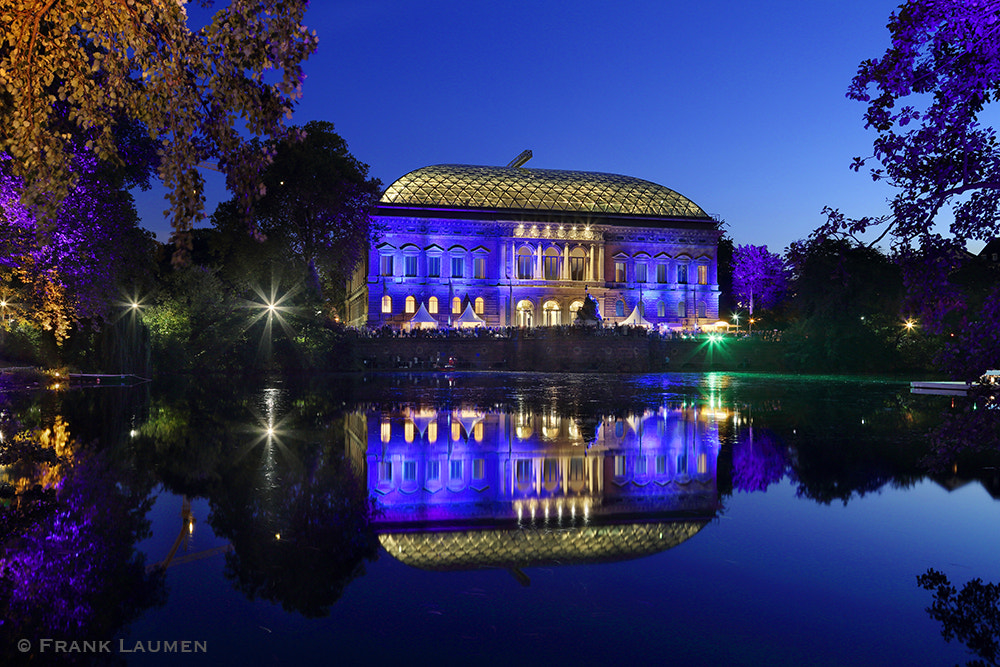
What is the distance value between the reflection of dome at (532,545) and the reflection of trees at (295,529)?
0.45m

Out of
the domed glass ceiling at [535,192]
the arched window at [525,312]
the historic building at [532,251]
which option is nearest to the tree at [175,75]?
the historic building at [532,251]

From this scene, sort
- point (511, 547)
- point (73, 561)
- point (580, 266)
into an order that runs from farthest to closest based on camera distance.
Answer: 1. point (580, 266)
2. point (511, 547)
3. point (73, 561)

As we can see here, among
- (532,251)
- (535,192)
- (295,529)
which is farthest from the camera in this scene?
(535,192)

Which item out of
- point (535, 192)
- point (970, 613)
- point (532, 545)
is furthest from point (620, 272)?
point (970, 613)

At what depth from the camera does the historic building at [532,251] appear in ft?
255

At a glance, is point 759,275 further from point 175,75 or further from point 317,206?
point 175,75

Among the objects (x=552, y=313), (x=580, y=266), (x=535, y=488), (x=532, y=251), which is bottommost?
(x=535, y=488)

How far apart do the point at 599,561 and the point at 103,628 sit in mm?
3872

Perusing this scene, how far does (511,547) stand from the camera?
7.19 meters

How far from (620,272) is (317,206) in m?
40.1

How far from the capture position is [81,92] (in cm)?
675

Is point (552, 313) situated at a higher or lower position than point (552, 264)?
lower

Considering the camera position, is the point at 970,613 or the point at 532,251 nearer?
the point at 970,613

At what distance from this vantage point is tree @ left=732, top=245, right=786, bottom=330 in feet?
322
